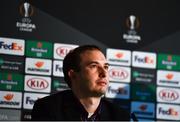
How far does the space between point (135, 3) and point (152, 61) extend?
0.39 meters

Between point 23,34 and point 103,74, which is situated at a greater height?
point 23,34

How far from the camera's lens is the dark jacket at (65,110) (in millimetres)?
1737

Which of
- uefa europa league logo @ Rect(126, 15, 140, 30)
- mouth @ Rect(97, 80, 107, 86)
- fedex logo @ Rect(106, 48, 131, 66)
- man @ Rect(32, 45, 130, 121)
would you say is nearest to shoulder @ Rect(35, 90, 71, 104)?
man @ Rect(32, 45, 130, 121)

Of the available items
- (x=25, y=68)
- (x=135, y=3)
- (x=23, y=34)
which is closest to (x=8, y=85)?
(x=25, y=68)

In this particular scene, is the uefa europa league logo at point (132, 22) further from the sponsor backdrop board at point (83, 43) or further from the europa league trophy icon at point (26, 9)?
the europa league trophy icon at point (26, 9)

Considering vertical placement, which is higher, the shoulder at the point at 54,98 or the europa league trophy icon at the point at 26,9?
the europa league trophy icon at the point at 26,9

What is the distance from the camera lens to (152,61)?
105 inches

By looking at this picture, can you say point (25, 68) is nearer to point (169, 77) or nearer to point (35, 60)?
point (35, 60)

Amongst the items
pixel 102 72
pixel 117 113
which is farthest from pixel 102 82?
pixel 117 113

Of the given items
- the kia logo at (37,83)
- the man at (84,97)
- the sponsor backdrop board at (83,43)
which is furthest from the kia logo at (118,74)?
the man at (84,97)

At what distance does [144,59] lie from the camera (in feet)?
8.70

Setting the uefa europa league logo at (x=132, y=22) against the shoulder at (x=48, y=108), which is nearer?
the shoulder at (x=48, y=108)

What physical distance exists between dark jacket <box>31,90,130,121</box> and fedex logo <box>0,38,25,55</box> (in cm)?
75

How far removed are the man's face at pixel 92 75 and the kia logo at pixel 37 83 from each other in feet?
2.32
